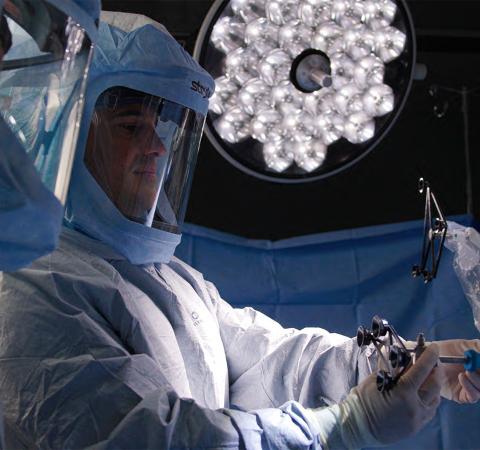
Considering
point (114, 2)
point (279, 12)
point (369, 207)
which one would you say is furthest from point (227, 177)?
point (279, 12)

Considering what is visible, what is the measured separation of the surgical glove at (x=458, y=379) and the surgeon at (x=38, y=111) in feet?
3.13

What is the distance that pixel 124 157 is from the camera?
1.64m

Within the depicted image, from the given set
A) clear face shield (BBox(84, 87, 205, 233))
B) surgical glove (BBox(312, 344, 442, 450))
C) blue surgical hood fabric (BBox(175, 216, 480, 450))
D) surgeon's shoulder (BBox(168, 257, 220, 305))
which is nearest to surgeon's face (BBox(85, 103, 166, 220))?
clear face shield (BBox(84, 87, 205, 233))

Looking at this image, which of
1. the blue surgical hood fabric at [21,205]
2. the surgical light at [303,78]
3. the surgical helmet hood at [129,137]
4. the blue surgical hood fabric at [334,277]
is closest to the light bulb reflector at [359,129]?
the surgical light at [303,78]

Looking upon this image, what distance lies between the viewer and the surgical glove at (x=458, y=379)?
1585 millimetres

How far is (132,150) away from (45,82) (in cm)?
56

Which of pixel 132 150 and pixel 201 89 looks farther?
pixel 201 89

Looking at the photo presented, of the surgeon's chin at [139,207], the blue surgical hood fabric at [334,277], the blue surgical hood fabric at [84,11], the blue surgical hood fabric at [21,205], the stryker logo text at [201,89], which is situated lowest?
the blue surgical hood fabric at [334,277]

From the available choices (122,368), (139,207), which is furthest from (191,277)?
(122,368)

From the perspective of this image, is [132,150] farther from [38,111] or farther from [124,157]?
[38,111]

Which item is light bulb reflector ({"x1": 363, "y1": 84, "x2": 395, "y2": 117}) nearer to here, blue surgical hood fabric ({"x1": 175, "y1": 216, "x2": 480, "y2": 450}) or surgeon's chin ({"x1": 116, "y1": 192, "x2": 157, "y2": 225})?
blue surgical hood fabric ({"x1": 175, "y1": 216, "x2": 480, "y2": 450})

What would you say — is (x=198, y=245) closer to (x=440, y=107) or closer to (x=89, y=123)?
(x=89, y=123)

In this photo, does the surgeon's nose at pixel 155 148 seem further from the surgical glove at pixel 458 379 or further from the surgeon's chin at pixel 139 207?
the surgical glove at pixel 458 379

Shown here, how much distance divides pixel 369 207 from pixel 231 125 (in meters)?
1.26
